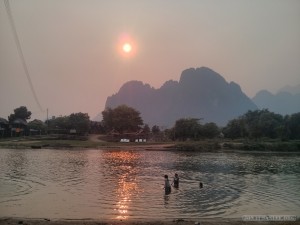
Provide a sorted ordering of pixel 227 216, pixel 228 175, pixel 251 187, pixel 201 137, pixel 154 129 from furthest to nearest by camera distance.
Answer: pixel 154 129, pixel 201 137, pixel 228 175, pixel 251 187, pixel 227 216

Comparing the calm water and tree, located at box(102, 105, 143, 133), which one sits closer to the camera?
the calm water

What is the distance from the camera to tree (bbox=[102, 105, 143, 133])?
132750 millimetres

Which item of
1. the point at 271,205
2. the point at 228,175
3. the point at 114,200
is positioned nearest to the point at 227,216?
the point at 271,205

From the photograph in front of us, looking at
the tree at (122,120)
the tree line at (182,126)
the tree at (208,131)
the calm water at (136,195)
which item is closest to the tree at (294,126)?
the tree line at (182,126)

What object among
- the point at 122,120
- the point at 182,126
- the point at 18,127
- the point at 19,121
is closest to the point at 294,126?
the point at 182,126

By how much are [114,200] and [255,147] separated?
8356 centimetres

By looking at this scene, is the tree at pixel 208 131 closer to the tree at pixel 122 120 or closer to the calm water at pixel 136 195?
the tree at pixel 122 120

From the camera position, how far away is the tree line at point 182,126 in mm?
121863

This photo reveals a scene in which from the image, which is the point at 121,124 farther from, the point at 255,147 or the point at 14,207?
the point at 14,207

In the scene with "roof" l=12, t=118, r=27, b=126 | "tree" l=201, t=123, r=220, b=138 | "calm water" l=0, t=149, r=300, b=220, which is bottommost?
"calm water" l=0, t=149, r=300, b=220

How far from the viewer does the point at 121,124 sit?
5207 inches

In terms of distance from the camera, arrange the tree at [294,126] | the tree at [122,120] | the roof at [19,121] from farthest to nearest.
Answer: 1. the tree at [122,120]
2. the roof at [19,121]
3. the tree at [294,126]

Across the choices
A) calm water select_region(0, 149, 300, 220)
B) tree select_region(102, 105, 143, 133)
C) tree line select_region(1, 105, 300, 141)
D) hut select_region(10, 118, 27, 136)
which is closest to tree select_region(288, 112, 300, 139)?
tree line select_region(1, 105, 300, 141)

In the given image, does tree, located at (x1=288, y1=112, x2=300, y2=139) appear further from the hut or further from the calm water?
the hut
